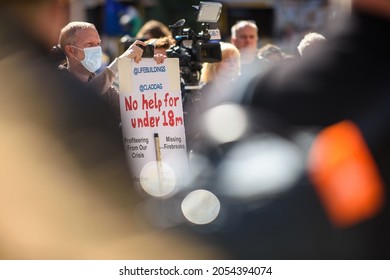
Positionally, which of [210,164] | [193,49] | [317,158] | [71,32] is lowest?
[210,164]

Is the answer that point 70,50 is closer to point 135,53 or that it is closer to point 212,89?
point 135,53

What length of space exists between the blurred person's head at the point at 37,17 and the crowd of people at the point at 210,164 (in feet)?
0.05

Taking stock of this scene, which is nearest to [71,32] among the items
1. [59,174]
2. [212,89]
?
[59,174]

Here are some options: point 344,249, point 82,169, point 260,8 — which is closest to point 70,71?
point 82,169

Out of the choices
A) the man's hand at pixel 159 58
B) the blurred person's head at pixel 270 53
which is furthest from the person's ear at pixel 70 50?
the blurred person's head at pixel 270 53

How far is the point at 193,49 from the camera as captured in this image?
479 centimetres

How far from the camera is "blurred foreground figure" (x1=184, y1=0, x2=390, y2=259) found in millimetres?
3270

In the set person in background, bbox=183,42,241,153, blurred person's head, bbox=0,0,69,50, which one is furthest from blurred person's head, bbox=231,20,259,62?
blurred person's head, bbox=0,0,69,50

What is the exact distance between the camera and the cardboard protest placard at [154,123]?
14.5 ft

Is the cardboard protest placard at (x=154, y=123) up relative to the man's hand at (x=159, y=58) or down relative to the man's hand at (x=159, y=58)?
down

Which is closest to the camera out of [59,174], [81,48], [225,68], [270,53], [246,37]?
[59,174]

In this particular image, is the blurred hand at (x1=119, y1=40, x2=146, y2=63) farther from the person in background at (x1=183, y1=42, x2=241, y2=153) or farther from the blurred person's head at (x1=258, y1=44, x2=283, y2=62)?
the blurred person's head at (x1=258, y1=44, x2=283, y2=62)

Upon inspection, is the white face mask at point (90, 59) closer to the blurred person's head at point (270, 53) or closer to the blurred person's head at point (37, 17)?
the blurred person's head at point (37, 17)

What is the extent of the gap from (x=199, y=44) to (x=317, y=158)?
1393 mm
